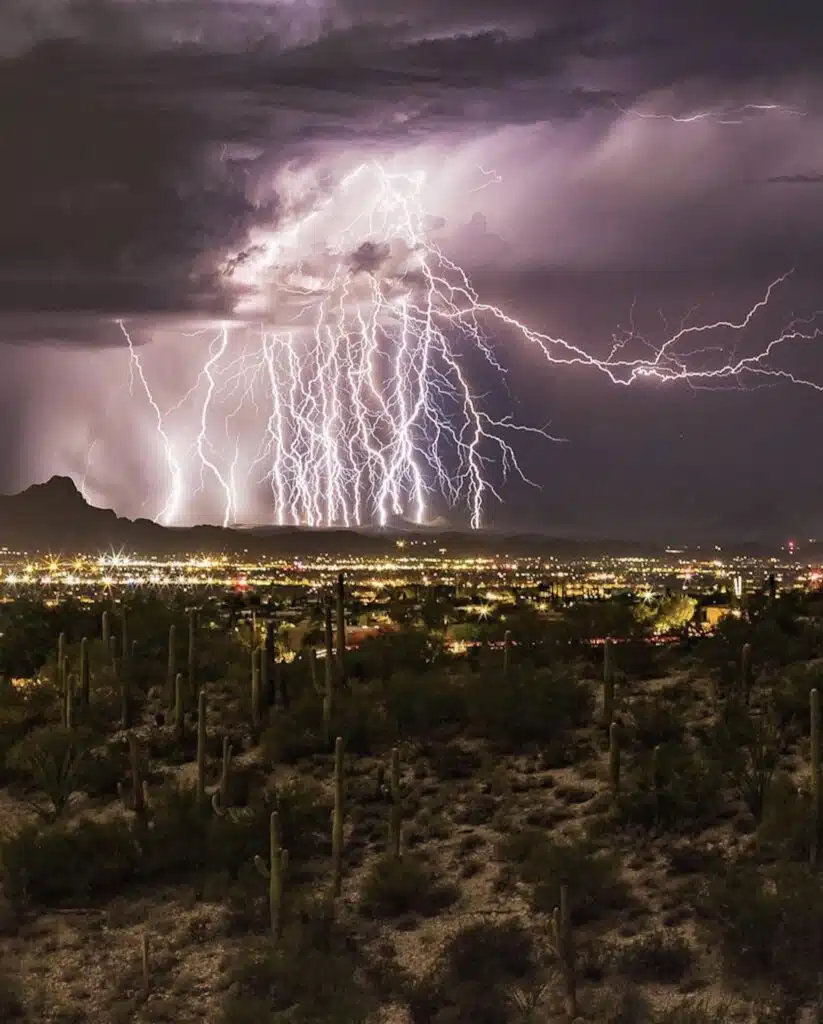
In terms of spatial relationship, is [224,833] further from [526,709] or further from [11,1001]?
[526,709]

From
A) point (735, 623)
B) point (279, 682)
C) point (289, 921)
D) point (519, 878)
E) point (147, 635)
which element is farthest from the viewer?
point (147, 635)

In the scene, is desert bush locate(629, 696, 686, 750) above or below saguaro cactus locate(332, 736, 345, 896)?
above

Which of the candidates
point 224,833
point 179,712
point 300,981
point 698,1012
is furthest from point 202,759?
point 698,1012

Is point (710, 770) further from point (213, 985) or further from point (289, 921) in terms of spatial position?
point (213, 985)

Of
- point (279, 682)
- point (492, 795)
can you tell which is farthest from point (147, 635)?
point (492, 795)

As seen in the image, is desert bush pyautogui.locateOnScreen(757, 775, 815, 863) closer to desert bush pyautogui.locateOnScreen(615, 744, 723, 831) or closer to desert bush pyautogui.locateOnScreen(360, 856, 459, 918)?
desert bush pyautogui.locateOnScreen(615, 744, 723, 831)

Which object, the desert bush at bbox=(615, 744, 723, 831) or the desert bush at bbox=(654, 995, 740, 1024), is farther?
the desert bush at bbox=(615, 744, 723, 831)

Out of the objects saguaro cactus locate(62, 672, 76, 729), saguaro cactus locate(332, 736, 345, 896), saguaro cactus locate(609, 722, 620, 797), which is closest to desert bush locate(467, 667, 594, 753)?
saguaro cactus locate(609, 722, 620, 797)

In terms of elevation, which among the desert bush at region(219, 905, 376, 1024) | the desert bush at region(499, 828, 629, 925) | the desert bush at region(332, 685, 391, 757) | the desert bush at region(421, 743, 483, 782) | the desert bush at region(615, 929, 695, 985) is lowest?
the desert bush at region(219, 905, 376, 1024)
